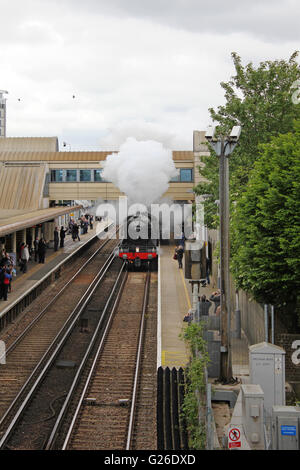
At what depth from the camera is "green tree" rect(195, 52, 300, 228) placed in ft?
63.6

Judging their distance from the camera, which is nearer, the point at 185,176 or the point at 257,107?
the point at 257,107

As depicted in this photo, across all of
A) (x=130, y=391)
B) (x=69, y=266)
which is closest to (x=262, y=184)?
(x=130, y=391)

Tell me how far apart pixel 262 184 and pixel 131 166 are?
1406 centimetres

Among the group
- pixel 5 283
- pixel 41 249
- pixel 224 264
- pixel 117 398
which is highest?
pixel 224 264

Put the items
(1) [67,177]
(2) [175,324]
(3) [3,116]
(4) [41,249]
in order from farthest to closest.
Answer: (3) [3,116] → (1) [67,177] → (4) [41,249] → (2) [175,324]

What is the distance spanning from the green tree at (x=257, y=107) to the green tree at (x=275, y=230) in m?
5.71

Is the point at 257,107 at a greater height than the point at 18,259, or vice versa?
the point at 257,107

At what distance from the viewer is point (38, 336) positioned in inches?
635

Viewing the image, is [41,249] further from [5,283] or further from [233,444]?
[233,444]

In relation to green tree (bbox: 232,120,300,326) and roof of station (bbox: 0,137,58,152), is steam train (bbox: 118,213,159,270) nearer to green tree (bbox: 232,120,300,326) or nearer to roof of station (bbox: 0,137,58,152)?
green tree (bbox: 232,120,300,326)

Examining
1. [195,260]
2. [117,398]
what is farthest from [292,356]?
[195,260]

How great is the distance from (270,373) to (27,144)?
152 ft

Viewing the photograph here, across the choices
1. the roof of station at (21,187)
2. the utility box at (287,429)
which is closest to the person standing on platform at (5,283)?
the utility box at (287,429)
